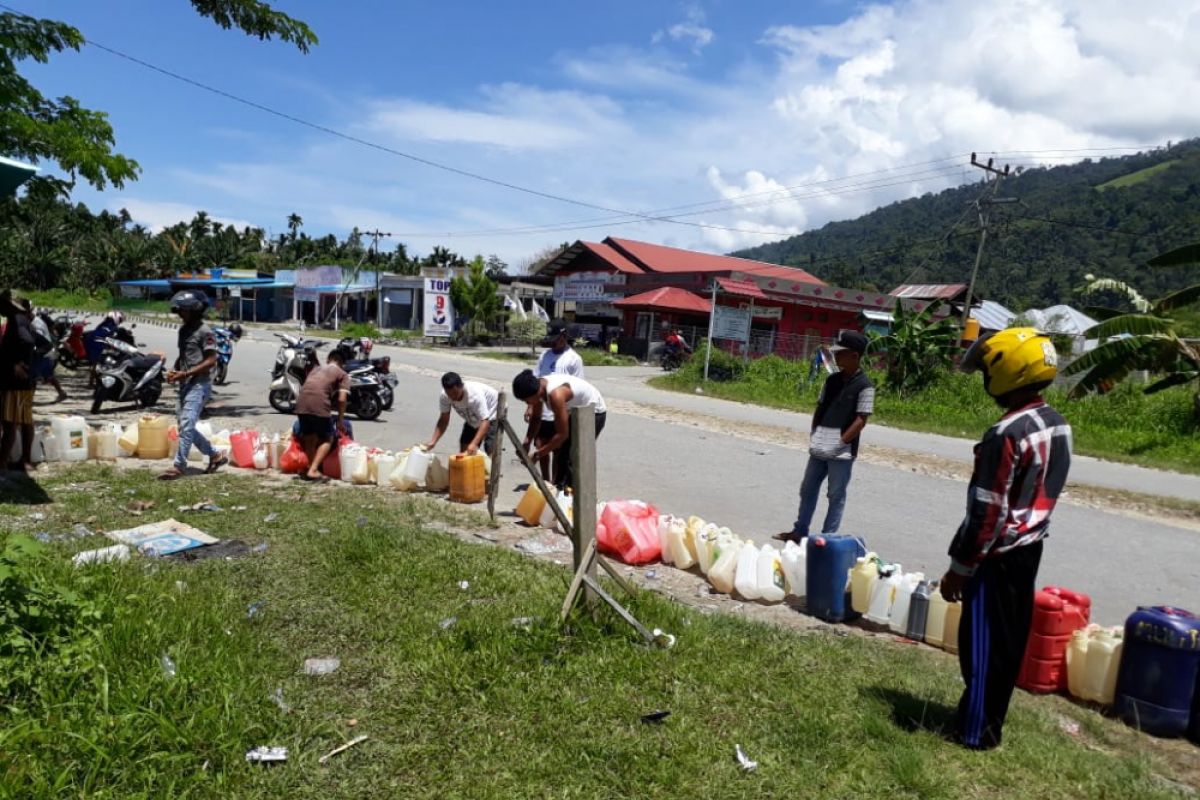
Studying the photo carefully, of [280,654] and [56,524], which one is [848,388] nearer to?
[280,654]

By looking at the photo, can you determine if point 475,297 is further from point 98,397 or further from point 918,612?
point 918,612

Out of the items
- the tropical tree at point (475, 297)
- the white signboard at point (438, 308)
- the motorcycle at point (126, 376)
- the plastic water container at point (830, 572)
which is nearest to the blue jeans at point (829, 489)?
the plastic water container at point (830, 572)

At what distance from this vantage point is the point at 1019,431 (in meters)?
3.04

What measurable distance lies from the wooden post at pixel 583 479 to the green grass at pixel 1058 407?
1251cm

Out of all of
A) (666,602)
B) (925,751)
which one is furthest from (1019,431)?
(666,602)

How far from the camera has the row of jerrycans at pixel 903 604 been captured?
457 cm

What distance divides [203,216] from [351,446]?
7907cm

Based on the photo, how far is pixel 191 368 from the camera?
7.38 meters

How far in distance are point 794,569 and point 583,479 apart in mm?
1933

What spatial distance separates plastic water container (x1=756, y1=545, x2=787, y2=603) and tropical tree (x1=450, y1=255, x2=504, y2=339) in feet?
106

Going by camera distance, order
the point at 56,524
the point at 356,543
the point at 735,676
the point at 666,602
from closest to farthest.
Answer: the point at 735,676
the point at 666,602
the point at 356,543
the point at 56,524

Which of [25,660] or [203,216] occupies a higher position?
[203,216]

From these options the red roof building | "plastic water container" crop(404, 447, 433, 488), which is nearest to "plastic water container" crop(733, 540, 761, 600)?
"plastic water container" crop(404, 447, 433, 488)

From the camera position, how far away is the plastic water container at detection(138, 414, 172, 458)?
339 inches
